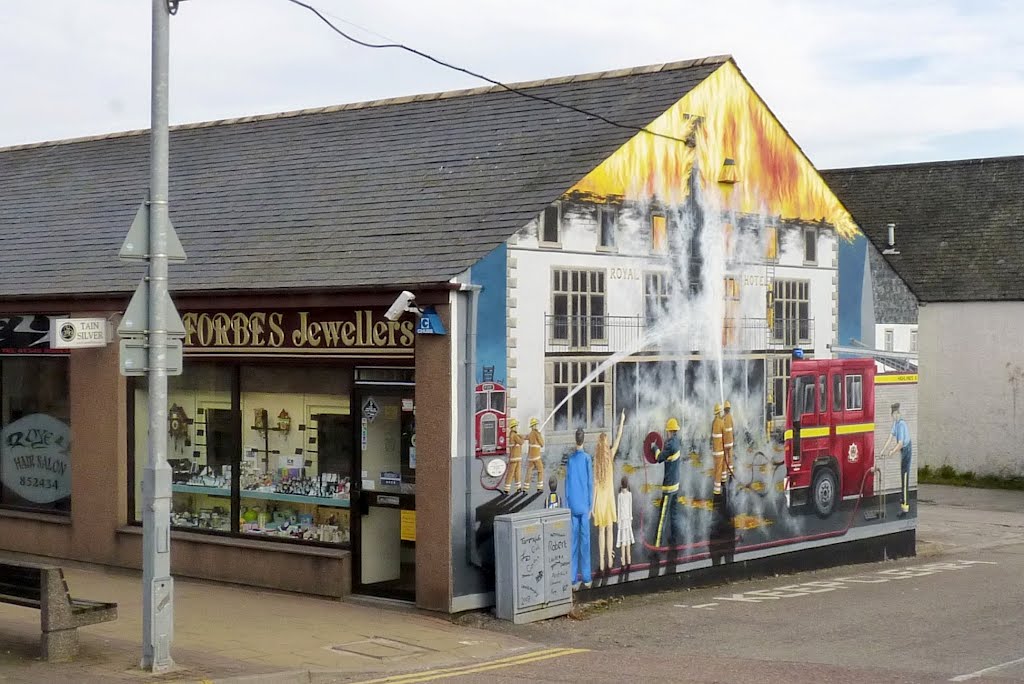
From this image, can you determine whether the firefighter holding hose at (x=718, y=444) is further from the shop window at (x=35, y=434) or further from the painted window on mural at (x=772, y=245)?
the shop window at (x=35, y=434)

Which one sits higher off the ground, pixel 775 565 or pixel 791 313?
pixel 791 313

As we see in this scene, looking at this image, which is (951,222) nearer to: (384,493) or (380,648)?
(384,493)

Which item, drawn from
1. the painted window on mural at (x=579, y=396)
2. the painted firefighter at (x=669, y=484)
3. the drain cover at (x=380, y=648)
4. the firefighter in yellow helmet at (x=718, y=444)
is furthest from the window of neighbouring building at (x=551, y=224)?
the drain cover at (x=380, y=648)

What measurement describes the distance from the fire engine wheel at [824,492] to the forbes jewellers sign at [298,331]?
763 cm

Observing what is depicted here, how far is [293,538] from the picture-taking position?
15203 millimetres

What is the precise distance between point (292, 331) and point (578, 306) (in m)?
3.19

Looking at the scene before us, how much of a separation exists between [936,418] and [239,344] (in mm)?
22046

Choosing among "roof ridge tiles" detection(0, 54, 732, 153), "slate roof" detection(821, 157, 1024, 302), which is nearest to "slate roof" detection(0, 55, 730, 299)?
"roof ridge tiles" detection(0, 54, 732, 153)

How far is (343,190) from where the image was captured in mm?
16500

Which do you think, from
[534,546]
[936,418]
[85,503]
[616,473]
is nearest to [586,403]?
[616,473]

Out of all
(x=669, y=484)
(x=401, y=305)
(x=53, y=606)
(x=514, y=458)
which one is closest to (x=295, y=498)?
(x=514, y=458)

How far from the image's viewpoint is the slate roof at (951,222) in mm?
32281

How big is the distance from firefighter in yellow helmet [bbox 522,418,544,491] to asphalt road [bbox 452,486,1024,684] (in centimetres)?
148

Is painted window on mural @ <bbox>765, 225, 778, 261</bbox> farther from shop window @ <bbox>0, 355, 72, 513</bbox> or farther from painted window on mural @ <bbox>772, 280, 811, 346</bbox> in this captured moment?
shop window @ <bbox>0, 355, 72, 513</bbox>
